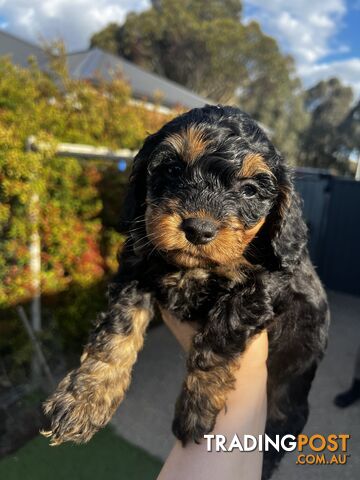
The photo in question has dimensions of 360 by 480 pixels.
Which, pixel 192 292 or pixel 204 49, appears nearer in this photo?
pixel 192 292

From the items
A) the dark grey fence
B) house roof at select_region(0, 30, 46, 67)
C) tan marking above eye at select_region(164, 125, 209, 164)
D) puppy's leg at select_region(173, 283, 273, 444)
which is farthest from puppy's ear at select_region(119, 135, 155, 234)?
house roof at select_region(0, 30, 46, 67)

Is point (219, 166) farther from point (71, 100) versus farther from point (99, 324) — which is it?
point (71, 100)

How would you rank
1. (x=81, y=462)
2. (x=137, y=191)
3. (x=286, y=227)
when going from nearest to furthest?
(x=286, y=227) < (x=137, y=191) < (x=81, y=462)

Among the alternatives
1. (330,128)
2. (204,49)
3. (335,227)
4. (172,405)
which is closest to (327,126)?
(330,128)

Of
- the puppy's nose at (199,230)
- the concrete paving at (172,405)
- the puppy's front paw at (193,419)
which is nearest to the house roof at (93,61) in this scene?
the concrete paving at (172,405)

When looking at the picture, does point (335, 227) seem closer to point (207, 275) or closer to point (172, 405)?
point (172, 405)
